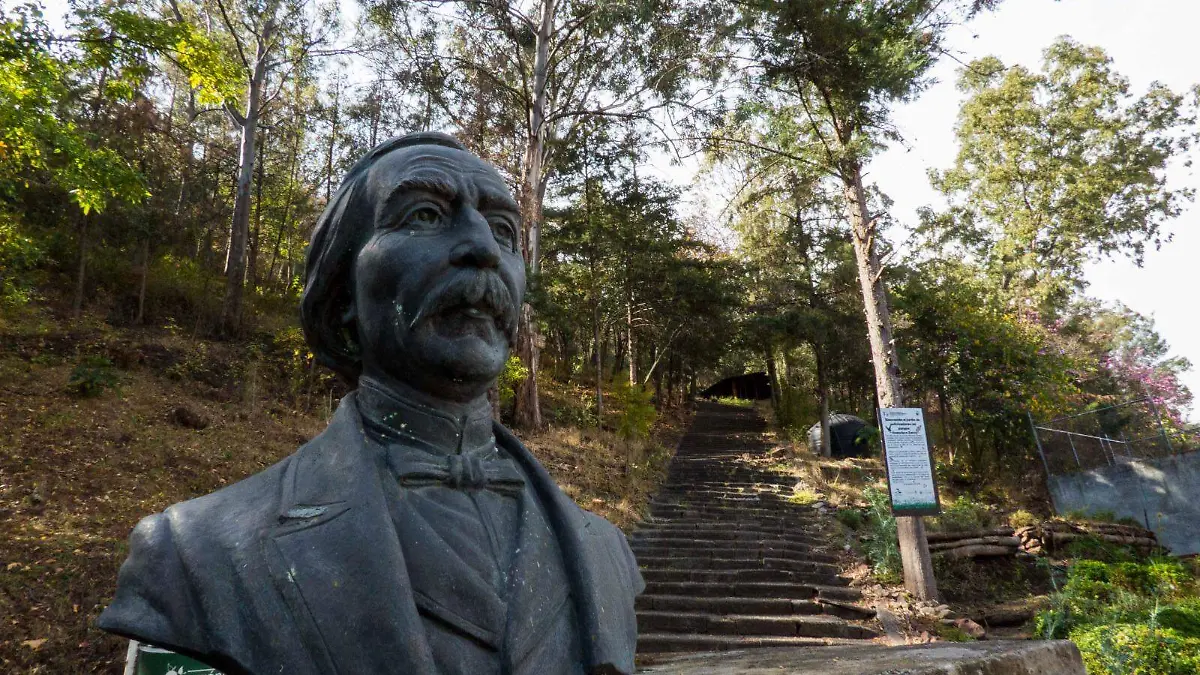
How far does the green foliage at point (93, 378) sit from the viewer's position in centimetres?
914

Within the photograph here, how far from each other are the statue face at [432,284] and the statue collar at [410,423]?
5 cm

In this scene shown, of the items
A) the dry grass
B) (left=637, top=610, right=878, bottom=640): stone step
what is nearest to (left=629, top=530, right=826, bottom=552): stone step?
the dry grass

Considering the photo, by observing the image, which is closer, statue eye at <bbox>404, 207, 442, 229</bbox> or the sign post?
statue eye at <bbox>404, 207, 442, 229</bbox>

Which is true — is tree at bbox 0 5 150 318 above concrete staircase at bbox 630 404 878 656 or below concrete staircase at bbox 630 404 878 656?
above

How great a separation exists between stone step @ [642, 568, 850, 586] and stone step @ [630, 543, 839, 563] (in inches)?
24.3

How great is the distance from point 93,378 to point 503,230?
972 cm

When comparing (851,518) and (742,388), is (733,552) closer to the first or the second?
(851,518)

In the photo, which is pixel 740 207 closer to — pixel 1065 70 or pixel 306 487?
pixel 306 487

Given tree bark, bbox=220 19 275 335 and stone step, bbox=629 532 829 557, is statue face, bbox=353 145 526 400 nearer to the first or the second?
stone step, bbox=629 532 829 557

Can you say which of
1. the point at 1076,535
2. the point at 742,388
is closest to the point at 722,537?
the point at 1076,535

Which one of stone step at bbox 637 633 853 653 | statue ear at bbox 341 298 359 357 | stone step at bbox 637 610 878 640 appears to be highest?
statue ear at bbox 341 298 359 357

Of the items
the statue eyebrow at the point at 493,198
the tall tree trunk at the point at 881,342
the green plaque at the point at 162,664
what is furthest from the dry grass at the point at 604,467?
the statue eyebrow at the point at 493,198

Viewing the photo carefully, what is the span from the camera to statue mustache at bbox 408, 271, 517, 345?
1.61 metres

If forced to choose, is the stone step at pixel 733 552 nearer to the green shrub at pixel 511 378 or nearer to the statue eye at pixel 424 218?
the green shrub at pixel 511 378
